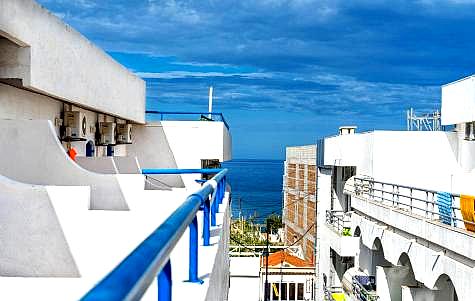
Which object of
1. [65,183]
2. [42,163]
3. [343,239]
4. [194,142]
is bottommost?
[343,239]

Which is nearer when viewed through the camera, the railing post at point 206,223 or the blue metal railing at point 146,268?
the blue metal railing at point 146,268

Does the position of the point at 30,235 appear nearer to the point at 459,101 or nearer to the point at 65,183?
the point at 65,183

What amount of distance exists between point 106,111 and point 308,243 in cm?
2324

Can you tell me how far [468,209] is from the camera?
32.1ft

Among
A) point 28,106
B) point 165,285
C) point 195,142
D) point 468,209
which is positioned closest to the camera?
point 165,285

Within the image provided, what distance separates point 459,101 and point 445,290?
21.0ft

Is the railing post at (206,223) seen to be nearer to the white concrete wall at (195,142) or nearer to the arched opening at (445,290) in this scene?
the arched opening at (445,290)

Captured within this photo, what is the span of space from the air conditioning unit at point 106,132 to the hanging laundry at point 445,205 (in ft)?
22.4

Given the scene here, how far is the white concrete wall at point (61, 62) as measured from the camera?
7098mm

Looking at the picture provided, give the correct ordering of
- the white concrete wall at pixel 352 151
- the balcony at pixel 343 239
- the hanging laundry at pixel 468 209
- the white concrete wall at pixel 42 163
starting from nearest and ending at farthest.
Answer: the white concrete wall at pixel 42 163
the hanging laundry at pixel 468 209
the balcony at pixel 343 239
the white concrete wall at pixel 352 151

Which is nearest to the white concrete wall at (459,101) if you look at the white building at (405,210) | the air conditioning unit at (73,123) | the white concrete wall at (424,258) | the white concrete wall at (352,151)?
the white building at (405,210)

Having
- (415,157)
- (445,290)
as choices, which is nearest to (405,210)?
(445,290)

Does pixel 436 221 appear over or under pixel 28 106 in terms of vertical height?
under

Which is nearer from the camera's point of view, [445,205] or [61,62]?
[61,62]
